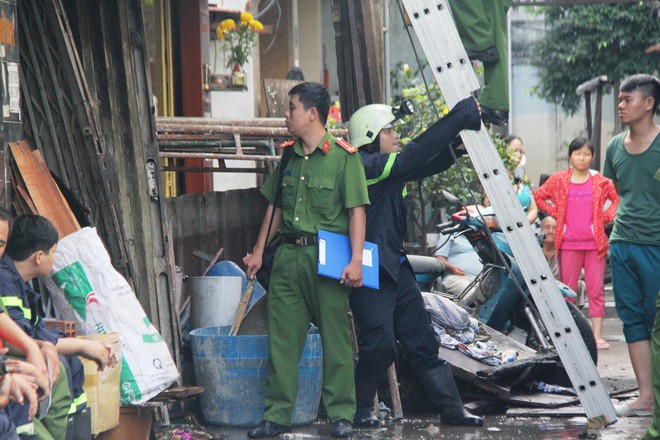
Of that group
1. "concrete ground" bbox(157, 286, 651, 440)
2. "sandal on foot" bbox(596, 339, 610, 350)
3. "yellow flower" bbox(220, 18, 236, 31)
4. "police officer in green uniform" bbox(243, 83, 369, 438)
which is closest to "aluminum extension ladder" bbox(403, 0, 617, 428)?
"concrete ground" bbox(157, 286, 651, 440)

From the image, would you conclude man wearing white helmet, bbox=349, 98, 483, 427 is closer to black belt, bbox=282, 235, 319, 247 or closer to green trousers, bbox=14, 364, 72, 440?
black belt, bbox=282, 235, 319, 247

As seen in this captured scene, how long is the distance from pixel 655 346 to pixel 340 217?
82.2 inches

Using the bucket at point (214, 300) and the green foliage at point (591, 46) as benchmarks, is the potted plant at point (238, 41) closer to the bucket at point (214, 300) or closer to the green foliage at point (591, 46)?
the bucket at point (214, 300)

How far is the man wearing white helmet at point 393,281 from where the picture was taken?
21.1 ft

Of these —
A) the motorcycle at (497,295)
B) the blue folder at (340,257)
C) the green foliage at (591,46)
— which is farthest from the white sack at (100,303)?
the green foliage at (591,46)

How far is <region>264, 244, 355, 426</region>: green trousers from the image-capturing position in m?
6.36

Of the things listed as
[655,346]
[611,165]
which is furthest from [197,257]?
[655,346]

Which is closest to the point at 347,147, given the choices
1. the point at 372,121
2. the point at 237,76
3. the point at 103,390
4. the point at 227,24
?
the point at 372,121

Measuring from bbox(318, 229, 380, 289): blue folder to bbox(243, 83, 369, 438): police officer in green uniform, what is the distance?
79 mm

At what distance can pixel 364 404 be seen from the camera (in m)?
6.75

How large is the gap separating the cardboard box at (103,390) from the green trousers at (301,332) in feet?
3.99

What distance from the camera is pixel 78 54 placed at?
654 cm

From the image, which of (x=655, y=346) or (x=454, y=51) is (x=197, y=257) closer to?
(x=454, y=51)

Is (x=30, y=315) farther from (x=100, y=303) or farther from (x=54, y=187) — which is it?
(x=54, y=187)
